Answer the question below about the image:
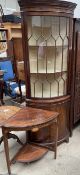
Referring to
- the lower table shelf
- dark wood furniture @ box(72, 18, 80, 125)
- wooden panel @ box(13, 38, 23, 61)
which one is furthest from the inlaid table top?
wooden panel @ box(13, 38, 23, 61)

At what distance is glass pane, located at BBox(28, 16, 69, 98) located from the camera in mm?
2209

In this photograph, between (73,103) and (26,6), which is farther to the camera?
(73,103)

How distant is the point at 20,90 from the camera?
3.65 metres

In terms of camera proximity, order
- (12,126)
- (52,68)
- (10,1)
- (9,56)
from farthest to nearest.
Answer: (10,1), (9,56), (52,68), (12,126)

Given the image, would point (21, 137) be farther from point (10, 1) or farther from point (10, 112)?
point (10, 1)

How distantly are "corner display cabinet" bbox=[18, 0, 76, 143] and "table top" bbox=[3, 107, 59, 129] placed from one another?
7.5 inches

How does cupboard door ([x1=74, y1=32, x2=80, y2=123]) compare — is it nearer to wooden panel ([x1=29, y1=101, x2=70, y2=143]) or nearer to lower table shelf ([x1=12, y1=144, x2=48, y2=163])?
wooden panel ([x1=29, y1=101, x2=70, y2=143])

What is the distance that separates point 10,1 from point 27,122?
13.2 feet

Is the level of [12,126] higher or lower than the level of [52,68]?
lower

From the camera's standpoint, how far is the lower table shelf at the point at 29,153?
85.3 inches

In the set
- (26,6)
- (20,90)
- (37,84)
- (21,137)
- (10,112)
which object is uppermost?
(26,6)

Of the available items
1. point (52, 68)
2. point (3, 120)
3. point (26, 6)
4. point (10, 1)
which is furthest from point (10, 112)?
point (10, 1)

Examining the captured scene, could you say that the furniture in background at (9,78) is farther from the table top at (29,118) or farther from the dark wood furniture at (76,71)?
the table top at (29,118)

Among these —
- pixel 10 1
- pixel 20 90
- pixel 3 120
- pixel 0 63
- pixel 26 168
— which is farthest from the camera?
pixel 10 1
